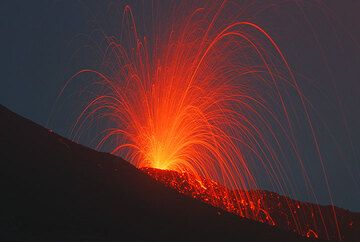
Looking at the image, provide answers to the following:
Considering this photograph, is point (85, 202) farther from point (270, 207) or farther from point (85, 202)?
point (270, 207)

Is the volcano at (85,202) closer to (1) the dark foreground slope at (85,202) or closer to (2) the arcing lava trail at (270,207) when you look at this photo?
(1) the dark foreground slope at (85,202)

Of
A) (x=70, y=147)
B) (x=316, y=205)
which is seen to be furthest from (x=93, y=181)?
(x=316, y=205)

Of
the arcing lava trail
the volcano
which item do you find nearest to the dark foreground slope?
the volcano

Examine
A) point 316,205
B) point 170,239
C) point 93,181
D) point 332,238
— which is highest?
point 316,205

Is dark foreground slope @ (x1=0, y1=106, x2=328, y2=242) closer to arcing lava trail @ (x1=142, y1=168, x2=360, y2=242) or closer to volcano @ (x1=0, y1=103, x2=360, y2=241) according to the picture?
volcano @ (x1=0, y1=103, x2=360, y2=241)

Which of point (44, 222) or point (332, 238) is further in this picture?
point (332, 238)

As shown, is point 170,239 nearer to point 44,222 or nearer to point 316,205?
point 44,222

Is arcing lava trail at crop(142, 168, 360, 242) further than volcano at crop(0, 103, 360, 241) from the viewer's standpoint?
Yes

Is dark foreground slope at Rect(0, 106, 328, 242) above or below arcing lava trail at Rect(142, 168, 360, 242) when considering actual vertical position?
below

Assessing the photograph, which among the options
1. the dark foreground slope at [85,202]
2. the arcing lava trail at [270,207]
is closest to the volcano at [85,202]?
the dark foreground slope at [85,202]
